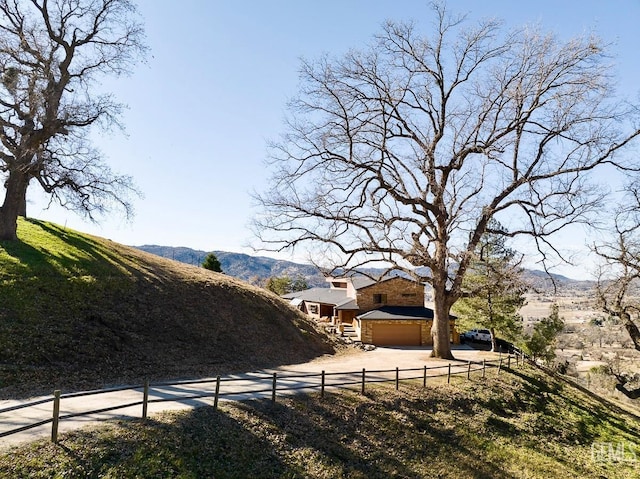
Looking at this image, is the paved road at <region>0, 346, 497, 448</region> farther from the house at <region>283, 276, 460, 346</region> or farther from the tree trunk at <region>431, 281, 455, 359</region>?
the house at <region>283, 276, 460, 346</region>

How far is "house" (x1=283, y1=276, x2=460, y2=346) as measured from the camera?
1263 inches

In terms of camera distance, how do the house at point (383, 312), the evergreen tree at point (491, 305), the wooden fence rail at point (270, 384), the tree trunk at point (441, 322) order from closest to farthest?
1. the wooden fence rail at point (270, 384)
2. the tree trunk at point (441, 322)
3. the evergreen tree at point (491, 305)
4. the house at point (383, 312)

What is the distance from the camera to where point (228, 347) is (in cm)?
2011

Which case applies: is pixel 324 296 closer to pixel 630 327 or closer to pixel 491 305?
pixel 491 305

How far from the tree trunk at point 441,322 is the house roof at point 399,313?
7.78m

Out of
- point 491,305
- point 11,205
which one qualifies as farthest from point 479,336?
point 11,205

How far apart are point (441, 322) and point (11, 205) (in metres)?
24.6

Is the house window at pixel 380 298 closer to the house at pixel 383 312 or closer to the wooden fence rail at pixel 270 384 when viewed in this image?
the house at pixel 383 312

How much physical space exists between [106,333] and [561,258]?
72.0 feet

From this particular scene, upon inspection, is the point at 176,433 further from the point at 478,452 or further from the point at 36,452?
the point at 478,452

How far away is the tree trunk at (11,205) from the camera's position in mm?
21578

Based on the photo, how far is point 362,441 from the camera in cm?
1188

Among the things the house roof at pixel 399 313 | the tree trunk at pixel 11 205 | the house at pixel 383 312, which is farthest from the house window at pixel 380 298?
the tree trunk at pixel 11 205

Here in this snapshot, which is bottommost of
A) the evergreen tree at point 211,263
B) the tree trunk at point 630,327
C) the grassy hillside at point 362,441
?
the grassy hillside at point 362,441
